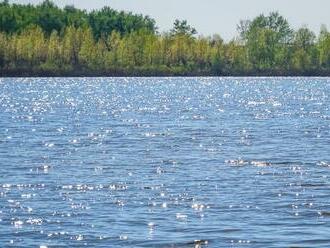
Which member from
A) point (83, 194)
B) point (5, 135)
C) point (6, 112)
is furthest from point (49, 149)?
point (6, 112)

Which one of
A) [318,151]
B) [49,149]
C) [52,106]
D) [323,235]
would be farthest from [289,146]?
[52,106]

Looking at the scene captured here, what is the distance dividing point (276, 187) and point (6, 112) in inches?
2725

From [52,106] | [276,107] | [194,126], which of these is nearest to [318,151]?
[194,126]

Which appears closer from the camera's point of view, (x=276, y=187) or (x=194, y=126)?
(x=276, y=187)

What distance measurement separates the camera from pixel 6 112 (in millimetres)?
105625

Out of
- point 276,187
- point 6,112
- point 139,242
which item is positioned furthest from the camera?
point 6,112

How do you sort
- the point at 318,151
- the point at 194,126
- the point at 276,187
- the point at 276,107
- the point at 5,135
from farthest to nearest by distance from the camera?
the point at 276,107 < the point at 194,126 < the point at 5,135 < the point at 318,151 < the point at 276,187

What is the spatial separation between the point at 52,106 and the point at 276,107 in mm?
24775

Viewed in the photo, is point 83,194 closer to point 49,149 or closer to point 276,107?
point 49,149

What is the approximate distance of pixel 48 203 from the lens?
34.9 m

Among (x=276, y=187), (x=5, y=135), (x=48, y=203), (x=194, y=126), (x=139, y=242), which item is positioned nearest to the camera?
(x=139, y=242)

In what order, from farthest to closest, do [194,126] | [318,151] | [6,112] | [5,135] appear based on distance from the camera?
A: [6,112], [194,126], [5,135], [318,151]

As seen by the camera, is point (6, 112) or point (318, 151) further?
point (6, 112)

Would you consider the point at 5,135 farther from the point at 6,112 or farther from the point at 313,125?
the point at 6,112
